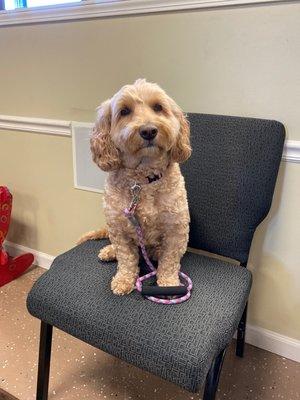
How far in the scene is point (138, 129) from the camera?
882mm

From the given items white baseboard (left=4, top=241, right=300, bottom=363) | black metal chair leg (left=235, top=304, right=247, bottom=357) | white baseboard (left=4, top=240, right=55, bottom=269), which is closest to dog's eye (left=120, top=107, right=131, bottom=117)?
black metal chair leg (left=235, top=304, right=247, bottom=357)

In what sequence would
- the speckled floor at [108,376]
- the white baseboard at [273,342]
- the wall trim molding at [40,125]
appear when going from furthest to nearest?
the wall trim molding at [40,125] < the white baseboard at [273,342] < the speckled floor at [108,376]

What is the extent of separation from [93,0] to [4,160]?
912mm

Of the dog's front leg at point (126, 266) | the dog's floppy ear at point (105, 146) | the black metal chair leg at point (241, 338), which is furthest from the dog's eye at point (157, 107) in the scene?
the black metal chair leg at point (241, 338)

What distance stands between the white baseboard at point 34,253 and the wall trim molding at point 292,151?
1.28 metres

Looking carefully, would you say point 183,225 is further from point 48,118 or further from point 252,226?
point 48,118

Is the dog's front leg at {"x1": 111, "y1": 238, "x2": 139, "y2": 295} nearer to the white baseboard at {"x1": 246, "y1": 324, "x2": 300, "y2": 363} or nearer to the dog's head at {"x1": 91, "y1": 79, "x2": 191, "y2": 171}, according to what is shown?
the dog's head at {"x1": 91, "y1": 79, "x2": 191, "y2": 171}

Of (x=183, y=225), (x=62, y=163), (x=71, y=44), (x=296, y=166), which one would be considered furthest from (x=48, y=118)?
(x=296, y=166)

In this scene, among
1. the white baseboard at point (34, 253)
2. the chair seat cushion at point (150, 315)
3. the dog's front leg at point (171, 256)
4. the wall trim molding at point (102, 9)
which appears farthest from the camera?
the white baseboard at point (34, 253)

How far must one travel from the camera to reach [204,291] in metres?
0.98

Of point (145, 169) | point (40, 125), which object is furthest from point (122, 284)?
point (40, 125)

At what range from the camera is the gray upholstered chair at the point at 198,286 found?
0.83 metres

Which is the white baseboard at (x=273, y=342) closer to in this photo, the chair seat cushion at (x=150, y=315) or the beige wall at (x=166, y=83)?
the beige wall at (x=166, y=83)

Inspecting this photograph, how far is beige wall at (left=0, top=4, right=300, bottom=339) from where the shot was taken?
3.65 feet
